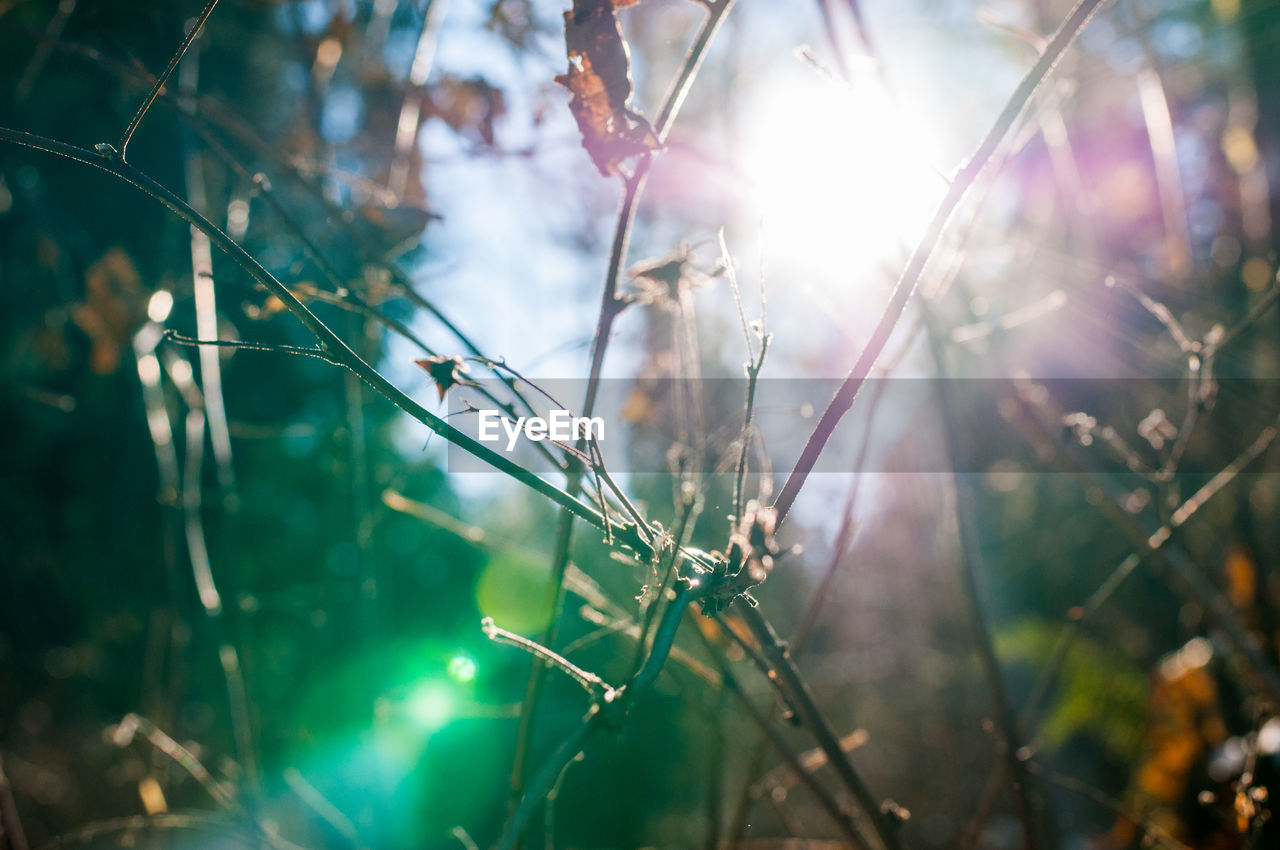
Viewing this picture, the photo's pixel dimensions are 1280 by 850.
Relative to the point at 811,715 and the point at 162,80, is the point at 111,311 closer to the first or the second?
the point at 162,80

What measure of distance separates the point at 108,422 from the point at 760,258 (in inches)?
171

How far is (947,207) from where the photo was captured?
1.79 feet

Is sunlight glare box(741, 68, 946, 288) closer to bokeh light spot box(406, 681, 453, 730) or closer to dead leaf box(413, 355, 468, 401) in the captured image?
dead leaf box(413, 355, 468, 401)

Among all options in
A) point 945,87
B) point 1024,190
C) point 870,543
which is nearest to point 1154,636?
point 870,543

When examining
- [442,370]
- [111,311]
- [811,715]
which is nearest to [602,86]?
[442,370]

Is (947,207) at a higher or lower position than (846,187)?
lower

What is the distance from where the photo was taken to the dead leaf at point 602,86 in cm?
73

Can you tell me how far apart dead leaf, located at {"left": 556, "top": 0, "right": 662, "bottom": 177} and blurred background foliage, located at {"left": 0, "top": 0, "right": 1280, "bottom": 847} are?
2.2 inches

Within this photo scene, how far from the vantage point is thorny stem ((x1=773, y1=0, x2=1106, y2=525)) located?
0.54 meters

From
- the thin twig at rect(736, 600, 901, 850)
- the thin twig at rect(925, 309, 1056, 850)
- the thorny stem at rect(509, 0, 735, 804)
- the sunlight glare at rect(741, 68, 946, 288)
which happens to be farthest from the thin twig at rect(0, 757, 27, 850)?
the thin twig at rect(925, 309, 1056, 850)

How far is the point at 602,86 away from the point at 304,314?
423 mm

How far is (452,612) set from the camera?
12.9 ft

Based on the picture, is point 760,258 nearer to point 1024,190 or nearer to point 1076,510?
point 1024,190

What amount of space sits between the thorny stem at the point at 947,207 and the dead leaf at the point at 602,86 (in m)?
0.32
